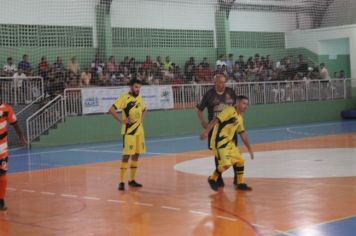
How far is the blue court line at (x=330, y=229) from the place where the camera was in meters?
6.75

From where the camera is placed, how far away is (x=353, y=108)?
112 feet

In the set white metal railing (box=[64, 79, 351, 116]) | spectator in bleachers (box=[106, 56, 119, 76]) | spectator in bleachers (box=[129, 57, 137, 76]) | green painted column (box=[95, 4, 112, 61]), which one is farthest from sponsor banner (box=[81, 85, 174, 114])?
green painted column (box=[95, 4, 112, 61])

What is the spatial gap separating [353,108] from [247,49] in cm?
707

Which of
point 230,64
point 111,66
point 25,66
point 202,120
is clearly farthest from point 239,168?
point 230,64

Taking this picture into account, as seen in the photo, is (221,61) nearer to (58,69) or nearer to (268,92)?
(268,92)

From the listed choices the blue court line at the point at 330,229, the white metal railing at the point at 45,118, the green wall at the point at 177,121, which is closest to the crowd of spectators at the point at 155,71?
the white metal railing at the point at 45,118

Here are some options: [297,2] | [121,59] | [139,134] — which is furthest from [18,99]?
[297,2]

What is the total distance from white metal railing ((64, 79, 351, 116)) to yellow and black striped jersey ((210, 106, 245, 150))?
43.6 feet

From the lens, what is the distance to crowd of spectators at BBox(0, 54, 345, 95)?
23391mm

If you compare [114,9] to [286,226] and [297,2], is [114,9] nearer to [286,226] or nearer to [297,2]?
[297,2]

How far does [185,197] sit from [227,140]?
50.9 inches

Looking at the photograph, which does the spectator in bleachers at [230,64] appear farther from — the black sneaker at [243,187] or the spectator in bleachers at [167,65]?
the black sneaker at [243,187]

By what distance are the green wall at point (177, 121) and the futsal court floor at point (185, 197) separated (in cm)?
589

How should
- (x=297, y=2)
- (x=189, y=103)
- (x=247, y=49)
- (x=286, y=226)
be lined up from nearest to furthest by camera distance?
(x=286, y=226) → (x=189, y=103) → (x=297, y=2) → (x=247, y=49)
